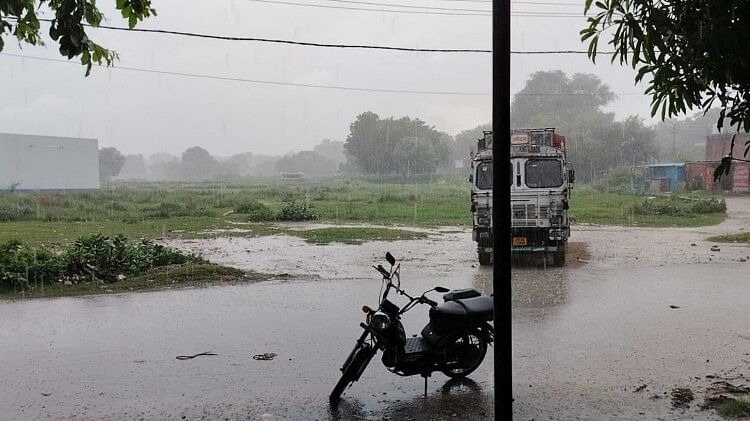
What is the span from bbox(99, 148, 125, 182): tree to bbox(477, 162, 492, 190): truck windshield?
16.8 m

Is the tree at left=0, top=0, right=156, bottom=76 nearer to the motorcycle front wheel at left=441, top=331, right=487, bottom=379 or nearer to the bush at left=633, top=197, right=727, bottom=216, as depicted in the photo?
the motorcycle front wheel at left=441, top=331, right=487, bottom=379

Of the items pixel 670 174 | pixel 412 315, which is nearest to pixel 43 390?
pixel 412 315

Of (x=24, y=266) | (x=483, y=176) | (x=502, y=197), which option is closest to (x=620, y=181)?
(x=483, y=176)

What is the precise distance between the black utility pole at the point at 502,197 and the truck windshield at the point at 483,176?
10611mm

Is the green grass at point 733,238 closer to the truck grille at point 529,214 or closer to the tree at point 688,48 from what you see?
the truck grille at point 529,214

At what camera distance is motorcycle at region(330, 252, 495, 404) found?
5.35 metres

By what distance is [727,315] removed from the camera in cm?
884

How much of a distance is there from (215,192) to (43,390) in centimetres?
2480

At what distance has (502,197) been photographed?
3279mm

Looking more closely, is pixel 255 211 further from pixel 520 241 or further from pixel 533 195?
pixel 533 195

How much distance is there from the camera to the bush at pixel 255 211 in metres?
26.3

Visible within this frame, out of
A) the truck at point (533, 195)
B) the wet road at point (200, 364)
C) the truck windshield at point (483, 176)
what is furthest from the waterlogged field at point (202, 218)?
the truck windshield at point (483, 176)

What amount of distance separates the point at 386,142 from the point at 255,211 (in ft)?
28.1

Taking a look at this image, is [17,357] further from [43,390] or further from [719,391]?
[719,391]
